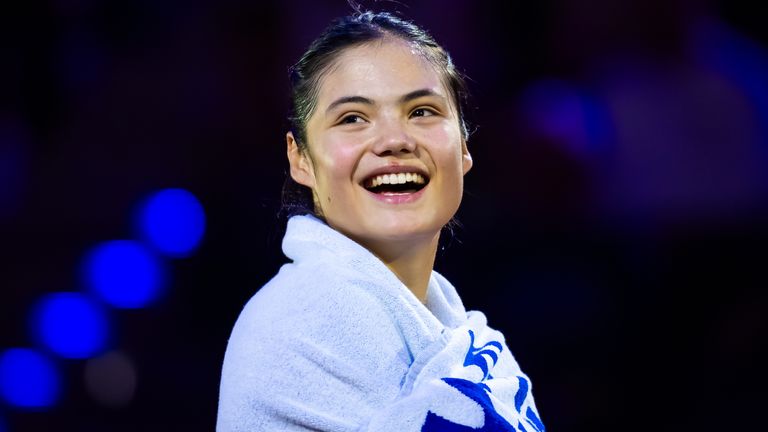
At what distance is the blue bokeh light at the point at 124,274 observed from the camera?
2.69 metres

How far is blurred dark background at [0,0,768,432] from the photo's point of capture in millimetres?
2615

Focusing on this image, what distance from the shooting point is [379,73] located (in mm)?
1214

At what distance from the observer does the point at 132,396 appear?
2.75 m

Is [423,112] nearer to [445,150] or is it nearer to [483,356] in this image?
[445,150]

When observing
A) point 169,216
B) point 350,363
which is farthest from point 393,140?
point 169,216

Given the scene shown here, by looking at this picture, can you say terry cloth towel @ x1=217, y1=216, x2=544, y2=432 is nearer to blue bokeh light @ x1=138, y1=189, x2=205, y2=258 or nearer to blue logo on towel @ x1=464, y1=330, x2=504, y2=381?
blue logo on towel @ x1=464, y1=330, x2=504, y2=381

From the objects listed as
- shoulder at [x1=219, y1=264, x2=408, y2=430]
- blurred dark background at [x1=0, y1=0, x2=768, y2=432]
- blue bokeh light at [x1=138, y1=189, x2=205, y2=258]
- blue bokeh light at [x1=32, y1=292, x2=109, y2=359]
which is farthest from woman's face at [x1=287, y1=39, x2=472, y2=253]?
blue bokeh light at [x1=32, y1=292, x2=109, y2=359]

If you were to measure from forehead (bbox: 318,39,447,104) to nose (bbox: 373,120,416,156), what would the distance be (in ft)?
0.13

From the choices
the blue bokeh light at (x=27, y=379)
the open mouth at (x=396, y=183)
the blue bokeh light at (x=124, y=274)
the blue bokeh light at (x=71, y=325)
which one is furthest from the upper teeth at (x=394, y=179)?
the blue bokeh light at (x=27, y=379)

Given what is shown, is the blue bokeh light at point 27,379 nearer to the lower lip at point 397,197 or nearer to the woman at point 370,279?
the woman at point 370,279

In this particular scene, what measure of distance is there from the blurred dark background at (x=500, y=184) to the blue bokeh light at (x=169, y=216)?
3cm

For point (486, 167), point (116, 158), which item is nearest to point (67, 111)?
point (116, 158)

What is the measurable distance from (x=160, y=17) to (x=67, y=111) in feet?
1.31

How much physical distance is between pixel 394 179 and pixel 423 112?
11cm
